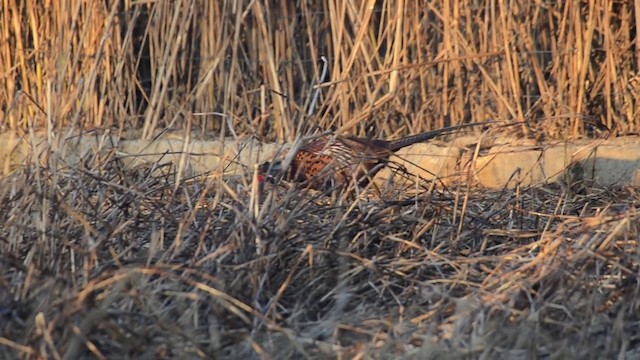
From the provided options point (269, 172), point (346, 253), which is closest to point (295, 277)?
point (346, 253)

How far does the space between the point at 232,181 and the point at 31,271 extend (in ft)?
3.75

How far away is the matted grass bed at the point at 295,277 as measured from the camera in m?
2.05

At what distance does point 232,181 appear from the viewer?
3.23 m

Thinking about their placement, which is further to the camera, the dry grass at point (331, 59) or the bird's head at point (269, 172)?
the dry grass at point (331, 59)

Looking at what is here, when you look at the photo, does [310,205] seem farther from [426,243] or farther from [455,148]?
[455,148]

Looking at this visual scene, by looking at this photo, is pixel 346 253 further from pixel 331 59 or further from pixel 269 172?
pixel 331 59

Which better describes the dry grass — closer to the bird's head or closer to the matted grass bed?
the bird's head

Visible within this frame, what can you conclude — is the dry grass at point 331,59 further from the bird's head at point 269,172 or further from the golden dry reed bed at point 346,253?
the bird's head at point 269,172

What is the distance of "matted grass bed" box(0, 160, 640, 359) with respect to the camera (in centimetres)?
205

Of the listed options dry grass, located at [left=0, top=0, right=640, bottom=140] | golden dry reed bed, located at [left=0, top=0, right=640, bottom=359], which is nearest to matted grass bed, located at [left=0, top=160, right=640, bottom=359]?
golden dry reed bed, located at [left=0, top=0, right=640, bottom=359]

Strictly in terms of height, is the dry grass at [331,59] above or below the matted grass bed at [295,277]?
above

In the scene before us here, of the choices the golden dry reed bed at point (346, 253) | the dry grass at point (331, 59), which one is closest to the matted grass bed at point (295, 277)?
the golden dry reed bed at point (346, 253)

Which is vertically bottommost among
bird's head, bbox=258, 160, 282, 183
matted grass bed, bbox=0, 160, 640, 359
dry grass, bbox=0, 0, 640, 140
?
matted grass bed, bbox=0, 160, 640, 359

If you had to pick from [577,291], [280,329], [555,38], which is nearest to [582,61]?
[555,38]
